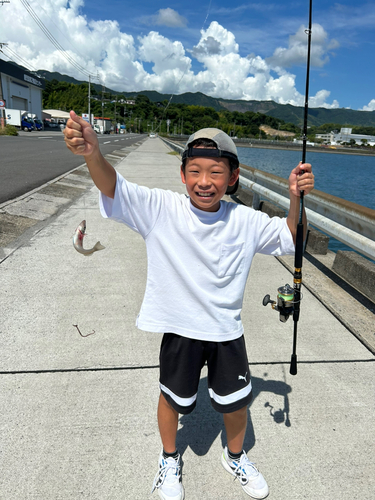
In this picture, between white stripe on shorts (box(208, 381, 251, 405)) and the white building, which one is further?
the white building

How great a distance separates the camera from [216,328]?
1714mm

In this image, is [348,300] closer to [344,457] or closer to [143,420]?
[344,457]

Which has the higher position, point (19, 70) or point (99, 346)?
point (19, 70)

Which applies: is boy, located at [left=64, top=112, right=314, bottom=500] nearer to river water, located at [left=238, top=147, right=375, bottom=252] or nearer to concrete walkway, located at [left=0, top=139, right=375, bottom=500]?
concrete walkway, located at [left=0, top=139, right=375, bottom=500]

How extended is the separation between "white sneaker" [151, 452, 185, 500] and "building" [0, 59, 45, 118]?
56358 millimetres

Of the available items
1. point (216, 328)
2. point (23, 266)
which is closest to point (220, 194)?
point (216, 328)

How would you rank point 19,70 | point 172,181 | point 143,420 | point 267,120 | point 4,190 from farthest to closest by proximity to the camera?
point 267,120 < point 19,70 < point 172,181 < point 4,190 < point 143,420

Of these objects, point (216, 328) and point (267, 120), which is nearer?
point (216, 328)

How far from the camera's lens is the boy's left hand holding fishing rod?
1764 millimetres

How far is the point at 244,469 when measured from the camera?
1831 mm

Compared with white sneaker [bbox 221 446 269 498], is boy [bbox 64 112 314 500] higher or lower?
higher

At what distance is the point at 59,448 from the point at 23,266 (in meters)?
2.72

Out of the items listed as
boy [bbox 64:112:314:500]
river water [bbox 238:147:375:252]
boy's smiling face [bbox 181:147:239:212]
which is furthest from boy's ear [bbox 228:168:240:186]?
river water [bbox 238:147:375:252]

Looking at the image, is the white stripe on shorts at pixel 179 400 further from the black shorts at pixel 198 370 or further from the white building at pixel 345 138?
the white building at pixel 345 138
